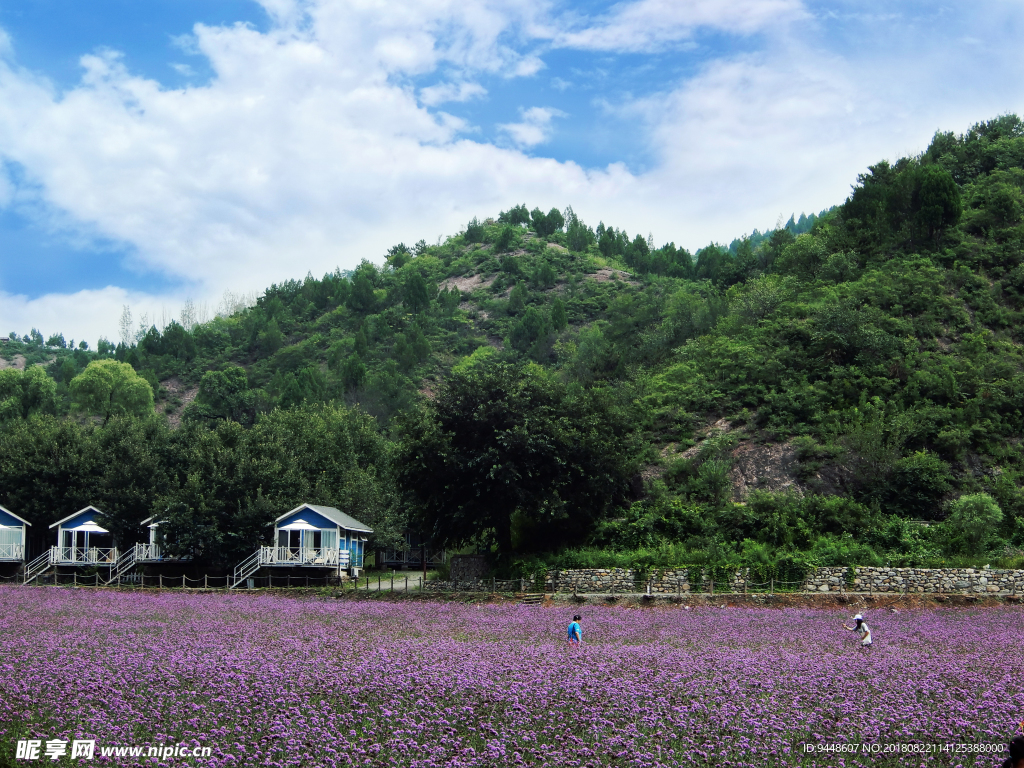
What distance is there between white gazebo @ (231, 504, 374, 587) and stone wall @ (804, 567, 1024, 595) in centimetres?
2605

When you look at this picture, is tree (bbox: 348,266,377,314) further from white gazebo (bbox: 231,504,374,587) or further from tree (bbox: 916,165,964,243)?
white gazebo (bbox: 231,504,374,587)

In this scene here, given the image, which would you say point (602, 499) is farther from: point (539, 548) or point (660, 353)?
point (660, 353)

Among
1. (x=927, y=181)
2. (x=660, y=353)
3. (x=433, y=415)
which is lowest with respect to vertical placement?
(x=433, y=415)

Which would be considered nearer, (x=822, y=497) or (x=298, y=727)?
(x=298, y=727)

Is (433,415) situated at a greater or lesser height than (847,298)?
lesser

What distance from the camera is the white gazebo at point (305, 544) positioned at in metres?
50.1

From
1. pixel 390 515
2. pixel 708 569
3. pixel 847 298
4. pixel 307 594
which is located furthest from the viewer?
pixel 847 298

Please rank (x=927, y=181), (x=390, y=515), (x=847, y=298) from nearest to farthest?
1. (x=390, y=515)
2. (x=847, y=298)
3. (x=927, y=181)

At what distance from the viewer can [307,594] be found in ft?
141

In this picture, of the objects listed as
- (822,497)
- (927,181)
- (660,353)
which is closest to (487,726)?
(822,497)

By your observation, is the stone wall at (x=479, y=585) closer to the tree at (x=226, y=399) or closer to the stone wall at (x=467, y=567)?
the stone wall at (x=467, y=567)

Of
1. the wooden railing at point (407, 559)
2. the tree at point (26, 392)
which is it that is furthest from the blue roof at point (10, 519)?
the tree at point (26, 392)

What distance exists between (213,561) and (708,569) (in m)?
28.0

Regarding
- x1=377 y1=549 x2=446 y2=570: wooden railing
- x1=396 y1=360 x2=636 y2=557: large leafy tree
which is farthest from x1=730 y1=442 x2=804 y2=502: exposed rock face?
x1=377 y1=549 x2=446 y2=570: wooden railing
